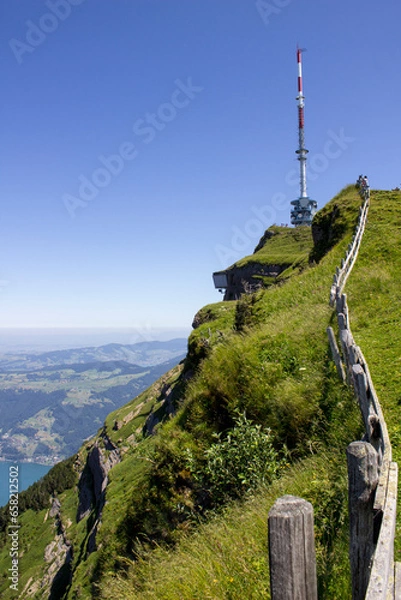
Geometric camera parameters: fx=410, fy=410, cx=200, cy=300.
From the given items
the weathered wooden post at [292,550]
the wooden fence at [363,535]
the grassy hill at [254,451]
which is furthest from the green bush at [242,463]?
the weathered wooden post at [292,550]

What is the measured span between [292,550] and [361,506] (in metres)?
1.07

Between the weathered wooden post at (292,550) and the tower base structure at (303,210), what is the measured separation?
453 feet

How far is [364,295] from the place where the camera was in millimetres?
20016

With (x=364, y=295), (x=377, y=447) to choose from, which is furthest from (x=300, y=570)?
(x=364, y=295)

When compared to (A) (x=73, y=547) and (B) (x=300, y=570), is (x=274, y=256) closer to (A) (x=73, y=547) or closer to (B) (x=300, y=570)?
(A) (x=73, y=547)

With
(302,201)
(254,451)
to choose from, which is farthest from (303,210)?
(254,451)

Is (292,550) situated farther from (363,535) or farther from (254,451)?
(254,451)

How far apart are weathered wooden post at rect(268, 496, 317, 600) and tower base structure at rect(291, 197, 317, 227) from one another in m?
138

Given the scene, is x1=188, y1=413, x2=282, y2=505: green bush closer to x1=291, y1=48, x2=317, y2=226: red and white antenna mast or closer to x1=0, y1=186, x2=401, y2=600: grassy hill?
x1=0, y1=186, x2=401, y2=600: grassy hill

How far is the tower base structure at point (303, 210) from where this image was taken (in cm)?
13512

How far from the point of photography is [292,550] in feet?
9.25

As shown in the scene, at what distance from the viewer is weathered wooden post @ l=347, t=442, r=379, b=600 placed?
3.43 m

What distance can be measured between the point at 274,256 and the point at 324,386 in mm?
70015

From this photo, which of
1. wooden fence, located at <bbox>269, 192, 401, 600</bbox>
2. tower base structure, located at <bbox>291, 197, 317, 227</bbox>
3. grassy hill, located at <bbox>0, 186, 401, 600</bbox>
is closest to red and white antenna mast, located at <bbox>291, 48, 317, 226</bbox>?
tower base structure, located at <bbox>291, 197, 317, 227</bbox>
